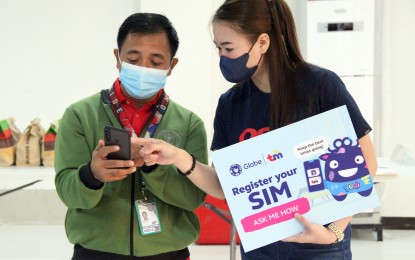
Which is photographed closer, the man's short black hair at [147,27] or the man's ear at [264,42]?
the man's ear at [264,42]

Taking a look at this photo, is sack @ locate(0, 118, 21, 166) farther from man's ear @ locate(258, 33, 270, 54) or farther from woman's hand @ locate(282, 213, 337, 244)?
woman's hand @ locate(282, 213, 337, 244)

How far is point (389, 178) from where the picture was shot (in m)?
3.41

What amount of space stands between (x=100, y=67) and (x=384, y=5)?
279cm

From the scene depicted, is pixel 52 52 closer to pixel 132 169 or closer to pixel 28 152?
pixel 28 152

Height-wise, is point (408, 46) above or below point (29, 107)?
above

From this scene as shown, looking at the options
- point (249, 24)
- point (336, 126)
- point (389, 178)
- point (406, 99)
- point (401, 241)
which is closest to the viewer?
point (336, 126)

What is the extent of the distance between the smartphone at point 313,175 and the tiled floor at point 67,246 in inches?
124

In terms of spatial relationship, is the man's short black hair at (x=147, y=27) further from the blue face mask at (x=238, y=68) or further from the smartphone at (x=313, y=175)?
the smartphone at (x=313, y=175)

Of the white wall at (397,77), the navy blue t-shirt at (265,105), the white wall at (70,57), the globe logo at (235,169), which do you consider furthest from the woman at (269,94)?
the white wall at (397,77)

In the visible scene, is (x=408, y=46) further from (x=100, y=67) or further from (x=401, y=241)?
(x=100, y=67)

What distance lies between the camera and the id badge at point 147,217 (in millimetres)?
1688

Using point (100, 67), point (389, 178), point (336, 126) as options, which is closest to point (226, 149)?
point (336, 126)

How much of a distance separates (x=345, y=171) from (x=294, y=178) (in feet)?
0.44

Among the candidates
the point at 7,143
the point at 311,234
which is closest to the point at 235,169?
the point at 311,234
